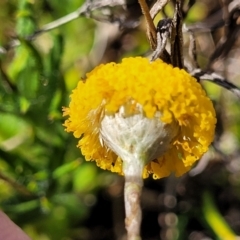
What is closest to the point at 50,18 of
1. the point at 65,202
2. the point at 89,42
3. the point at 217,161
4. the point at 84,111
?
the point at 89,42

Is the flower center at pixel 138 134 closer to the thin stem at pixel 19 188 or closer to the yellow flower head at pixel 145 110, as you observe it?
the yellow flower head at pixel 145 110

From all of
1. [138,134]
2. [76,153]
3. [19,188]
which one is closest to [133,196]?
[138,134]

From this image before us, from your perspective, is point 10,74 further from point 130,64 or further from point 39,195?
point 130,64

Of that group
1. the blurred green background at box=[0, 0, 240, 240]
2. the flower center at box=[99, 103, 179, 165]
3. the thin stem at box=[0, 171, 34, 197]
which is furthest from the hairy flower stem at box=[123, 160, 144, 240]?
the thin stem at box=[0, 171, 34, 197]

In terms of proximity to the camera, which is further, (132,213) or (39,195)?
(39,195)

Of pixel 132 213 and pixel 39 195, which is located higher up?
pixel 132 213

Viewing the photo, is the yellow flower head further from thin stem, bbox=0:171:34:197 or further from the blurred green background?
thin stem, bbox=0:171:34:197

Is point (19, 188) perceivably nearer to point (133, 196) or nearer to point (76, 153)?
point (76, 153)

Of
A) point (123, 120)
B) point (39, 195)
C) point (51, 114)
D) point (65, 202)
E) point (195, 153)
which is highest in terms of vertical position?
point (123, 120)
